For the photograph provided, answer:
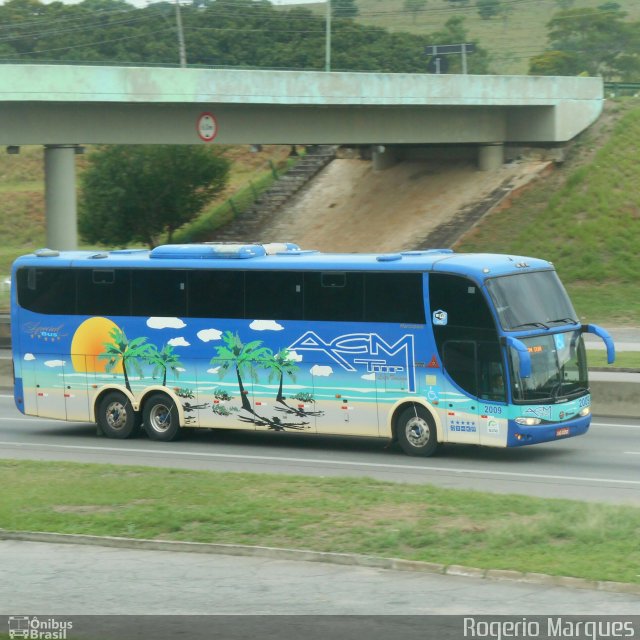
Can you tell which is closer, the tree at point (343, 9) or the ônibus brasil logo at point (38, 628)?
the ônibus brasil logo at point (38, 628)

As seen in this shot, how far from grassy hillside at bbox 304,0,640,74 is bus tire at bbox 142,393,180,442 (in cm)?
11305

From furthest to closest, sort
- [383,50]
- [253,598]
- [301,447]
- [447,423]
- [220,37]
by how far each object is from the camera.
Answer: [383,50]
[220,37]
[301,447]
[447,423]
[253,598]

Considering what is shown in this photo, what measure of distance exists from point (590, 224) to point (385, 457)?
26437 millimetres

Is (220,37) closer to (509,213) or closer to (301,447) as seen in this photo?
(509,213)

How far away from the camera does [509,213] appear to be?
45.5 m

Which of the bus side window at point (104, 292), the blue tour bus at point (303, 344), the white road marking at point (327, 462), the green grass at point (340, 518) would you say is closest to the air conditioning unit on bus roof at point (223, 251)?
the blue tour bus at point (303, 344)

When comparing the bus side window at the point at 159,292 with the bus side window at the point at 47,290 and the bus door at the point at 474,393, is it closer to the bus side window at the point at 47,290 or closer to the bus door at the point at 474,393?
the bus side window at the point at 47,290

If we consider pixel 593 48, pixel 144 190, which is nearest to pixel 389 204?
pixel 144 190

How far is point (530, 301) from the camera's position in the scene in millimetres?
18484

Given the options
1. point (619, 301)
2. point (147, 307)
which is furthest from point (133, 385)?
point (619, 301)

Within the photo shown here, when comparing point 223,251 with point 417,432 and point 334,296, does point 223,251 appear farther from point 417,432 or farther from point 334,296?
point 417,432

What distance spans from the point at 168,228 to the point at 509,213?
59.1 feet

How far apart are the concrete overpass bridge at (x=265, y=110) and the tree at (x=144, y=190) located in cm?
1307

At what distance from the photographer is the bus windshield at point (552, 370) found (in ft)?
58.7
